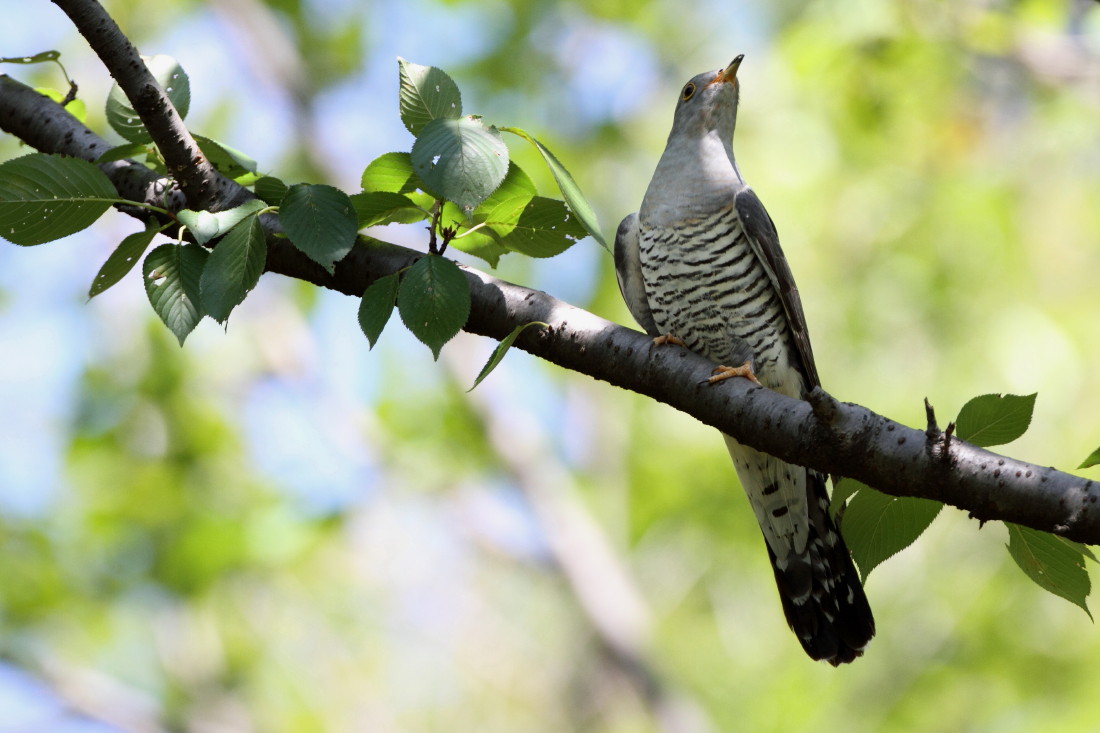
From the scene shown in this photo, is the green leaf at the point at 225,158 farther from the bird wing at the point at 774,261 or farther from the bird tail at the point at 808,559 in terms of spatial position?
the bird tail at the point at 808,559

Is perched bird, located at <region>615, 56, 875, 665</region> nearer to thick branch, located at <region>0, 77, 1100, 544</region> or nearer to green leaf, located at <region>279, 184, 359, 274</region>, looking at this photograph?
thick branch, located at <region>0, 77, 1100, 544</region>

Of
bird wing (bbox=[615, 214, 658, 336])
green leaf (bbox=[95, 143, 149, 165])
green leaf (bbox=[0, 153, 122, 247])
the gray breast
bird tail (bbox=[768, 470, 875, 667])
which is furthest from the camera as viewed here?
bird wing (bbox=[615, 214, 658, 336])

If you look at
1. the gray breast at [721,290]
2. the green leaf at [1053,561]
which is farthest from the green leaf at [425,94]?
the gray breast at [721,290]

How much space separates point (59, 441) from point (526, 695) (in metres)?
5.46

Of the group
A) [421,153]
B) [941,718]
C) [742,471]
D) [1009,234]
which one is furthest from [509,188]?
[941,718]

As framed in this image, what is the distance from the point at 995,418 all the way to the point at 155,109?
1.94 m

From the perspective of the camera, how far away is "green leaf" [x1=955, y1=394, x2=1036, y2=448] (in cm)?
188

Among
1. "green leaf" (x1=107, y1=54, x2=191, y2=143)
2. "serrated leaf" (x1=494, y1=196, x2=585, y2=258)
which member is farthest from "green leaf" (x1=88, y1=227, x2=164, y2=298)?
"serrated leaf" (x1=494, y1=196, x2=585, y2=258)

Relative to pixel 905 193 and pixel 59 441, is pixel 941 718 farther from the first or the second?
pixel 59 441

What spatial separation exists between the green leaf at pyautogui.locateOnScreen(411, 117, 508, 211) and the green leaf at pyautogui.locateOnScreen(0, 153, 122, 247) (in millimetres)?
760

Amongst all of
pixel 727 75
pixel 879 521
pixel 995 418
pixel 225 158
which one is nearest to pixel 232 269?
pixel 225 158

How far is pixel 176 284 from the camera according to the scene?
6.68ft

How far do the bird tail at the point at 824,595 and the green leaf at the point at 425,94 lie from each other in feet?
6.89

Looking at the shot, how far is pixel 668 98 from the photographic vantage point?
9172 mm
